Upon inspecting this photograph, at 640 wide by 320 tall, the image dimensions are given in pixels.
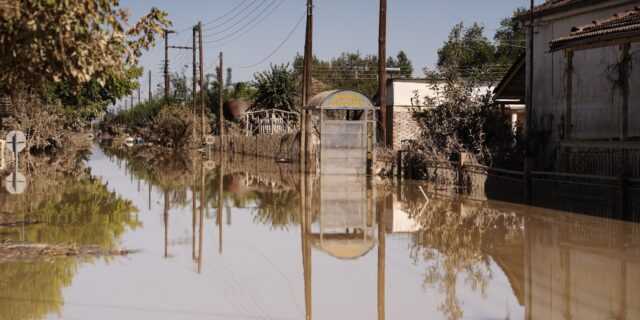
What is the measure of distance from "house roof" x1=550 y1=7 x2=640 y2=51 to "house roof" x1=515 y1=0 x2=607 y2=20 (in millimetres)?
2813

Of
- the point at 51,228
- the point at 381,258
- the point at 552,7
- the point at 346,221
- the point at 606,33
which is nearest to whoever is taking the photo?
the point at 381,258

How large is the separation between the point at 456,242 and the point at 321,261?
326 cm

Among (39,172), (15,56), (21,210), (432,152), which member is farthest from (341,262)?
(39,172)

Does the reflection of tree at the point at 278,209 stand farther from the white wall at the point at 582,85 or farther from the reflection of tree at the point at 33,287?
the white wall at the point at 582,85

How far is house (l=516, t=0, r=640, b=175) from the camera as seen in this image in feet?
63.3

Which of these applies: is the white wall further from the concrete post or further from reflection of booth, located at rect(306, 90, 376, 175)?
reflection of booth, located at rect(306, 90, 376, 175)

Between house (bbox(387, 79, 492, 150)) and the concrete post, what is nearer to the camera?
the concrete post

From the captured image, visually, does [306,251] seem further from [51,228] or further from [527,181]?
[527,181]

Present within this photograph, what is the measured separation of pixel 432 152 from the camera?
29.6 m

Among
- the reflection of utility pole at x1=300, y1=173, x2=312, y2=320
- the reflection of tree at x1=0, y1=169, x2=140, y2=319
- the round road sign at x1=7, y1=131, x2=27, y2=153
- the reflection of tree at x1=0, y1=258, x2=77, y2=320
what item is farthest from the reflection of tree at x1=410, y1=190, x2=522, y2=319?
the round road sign at x1=7, y1=131, x2=27, y2=153

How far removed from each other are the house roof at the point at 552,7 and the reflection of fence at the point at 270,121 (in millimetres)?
33604

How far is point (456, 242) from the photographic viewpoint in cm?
1603

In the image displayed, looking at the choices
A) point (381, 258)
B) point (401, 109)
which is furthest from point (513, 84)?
point (381, 258)

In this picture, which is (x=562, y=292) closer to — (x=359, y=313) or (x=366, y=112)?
(x=359, y=313)
